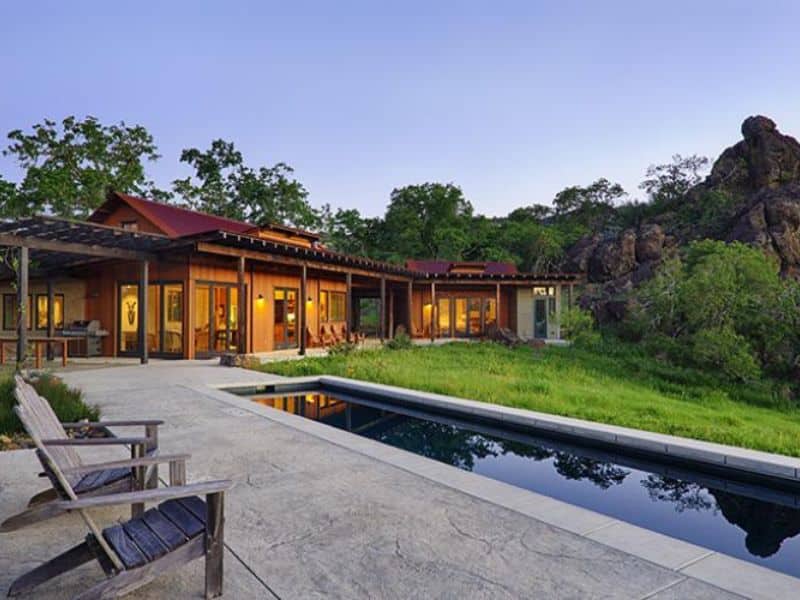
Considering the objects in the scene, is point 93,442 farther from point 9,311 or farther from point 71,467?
point 9,311

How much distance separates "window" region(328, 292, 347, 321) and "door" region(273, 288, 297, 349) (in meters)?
2.44

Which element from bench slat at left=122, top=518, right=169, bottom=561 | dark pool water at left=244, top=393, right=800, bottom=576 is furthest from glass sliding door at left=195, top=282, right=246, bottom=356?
bench slat at left=122, top=518, right=169, bottom=561

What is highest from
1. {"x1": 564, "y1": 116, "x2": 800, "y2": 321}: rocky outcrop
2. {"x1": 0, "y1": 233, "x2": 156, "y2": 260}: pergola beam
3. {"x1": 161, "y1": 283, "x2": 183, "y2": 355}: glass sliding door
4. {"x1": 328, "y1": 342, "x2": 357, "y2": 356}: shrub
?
{"x1": 564, "y1": 116, "x2": 800, "y2": 321}: rocky outcrop

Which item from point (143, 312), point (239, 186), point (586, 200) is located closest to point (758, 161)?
point (586, 200)

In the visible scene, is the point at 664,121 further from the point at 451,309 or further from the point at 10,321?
the point at 10,321

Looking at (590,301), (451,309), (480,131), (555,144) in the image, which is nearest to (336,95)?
(480,131)

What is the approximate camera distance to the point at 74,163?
23312 mm

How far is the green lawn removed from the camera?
23.2 feet

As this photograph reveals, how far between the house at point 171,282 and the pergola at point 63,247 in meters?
0.03

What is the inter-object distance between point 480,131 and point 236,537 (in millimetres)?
23491

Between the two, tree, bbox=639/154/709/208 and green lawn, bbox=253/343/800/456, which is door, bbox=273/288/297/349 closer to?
green lawn, bbox=253/343/800/456

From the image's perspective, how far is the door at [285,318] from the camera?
15742mm

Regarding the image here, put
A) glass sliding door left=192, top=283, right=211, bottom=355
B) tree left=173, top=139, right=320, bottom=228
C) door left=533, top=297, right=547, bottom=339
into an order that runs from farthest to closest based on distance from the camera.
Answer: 1. tree left=173, top=139, right=320, bottom=228
2. door left=533, top=297, right=547, bottom=339
3. glass sliding door left=192, top=283, right=211, bottom=355

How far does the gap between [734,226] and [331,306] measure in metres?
23.2
